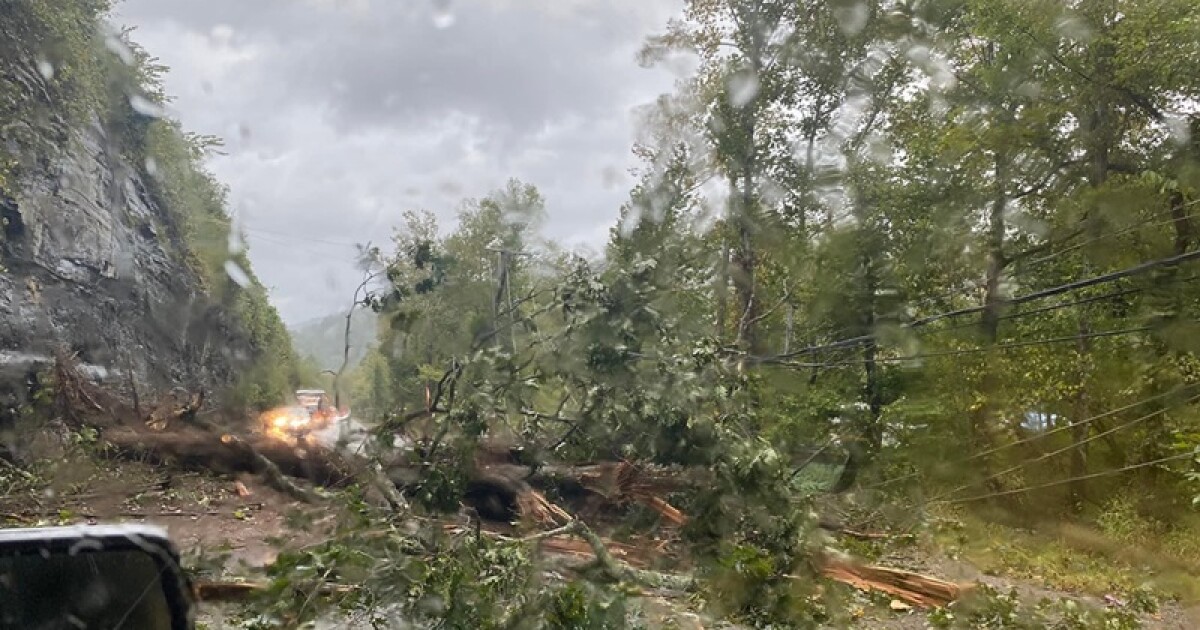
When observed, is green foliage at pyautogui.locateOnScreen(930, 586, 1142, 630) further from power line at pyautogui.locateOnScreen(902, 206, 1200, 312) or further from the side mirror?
the side mirror

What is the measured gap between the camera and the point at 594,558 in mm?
2104

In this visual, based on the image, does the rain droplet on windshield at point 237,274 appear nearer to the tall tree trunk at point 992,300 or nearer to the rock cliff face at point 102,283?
the rock cliff face at point 102,283

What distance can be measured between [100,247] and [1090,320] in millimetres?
4391

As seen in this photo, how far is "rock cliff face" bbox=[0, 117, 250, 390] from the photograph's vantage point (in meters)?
2.98

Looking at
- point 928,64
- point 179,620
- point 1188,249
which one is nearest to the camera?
point 179,620

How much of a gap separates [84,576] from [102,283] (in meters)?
2.91

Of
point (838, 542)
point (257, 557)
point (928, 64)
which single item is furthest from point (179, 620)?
point (928, 64)

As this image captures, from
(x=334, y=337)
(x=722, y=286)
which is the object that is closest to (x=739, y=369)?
(x=722, y=286)

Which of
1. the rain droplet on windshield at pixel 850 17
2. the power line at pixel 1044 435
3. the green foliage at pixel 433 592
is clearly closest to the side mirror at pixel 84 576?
the green foliage at pixel 433 592

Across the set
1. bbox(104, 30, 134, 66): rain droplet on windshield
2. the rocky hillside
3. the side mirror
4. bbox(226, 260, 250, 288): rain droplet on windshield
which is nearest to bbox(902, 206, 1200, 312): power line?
the side mirror

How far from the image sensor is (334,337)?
254 centimetres

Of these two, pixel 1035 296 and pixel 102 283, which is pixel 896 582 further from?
pixel 102 283

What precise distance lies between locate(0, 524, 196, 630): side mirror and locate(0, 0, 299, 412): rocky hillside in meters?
1.92

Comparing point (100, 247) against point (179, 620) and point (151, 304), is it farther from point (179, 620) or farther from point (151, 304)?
point (179, 620)
